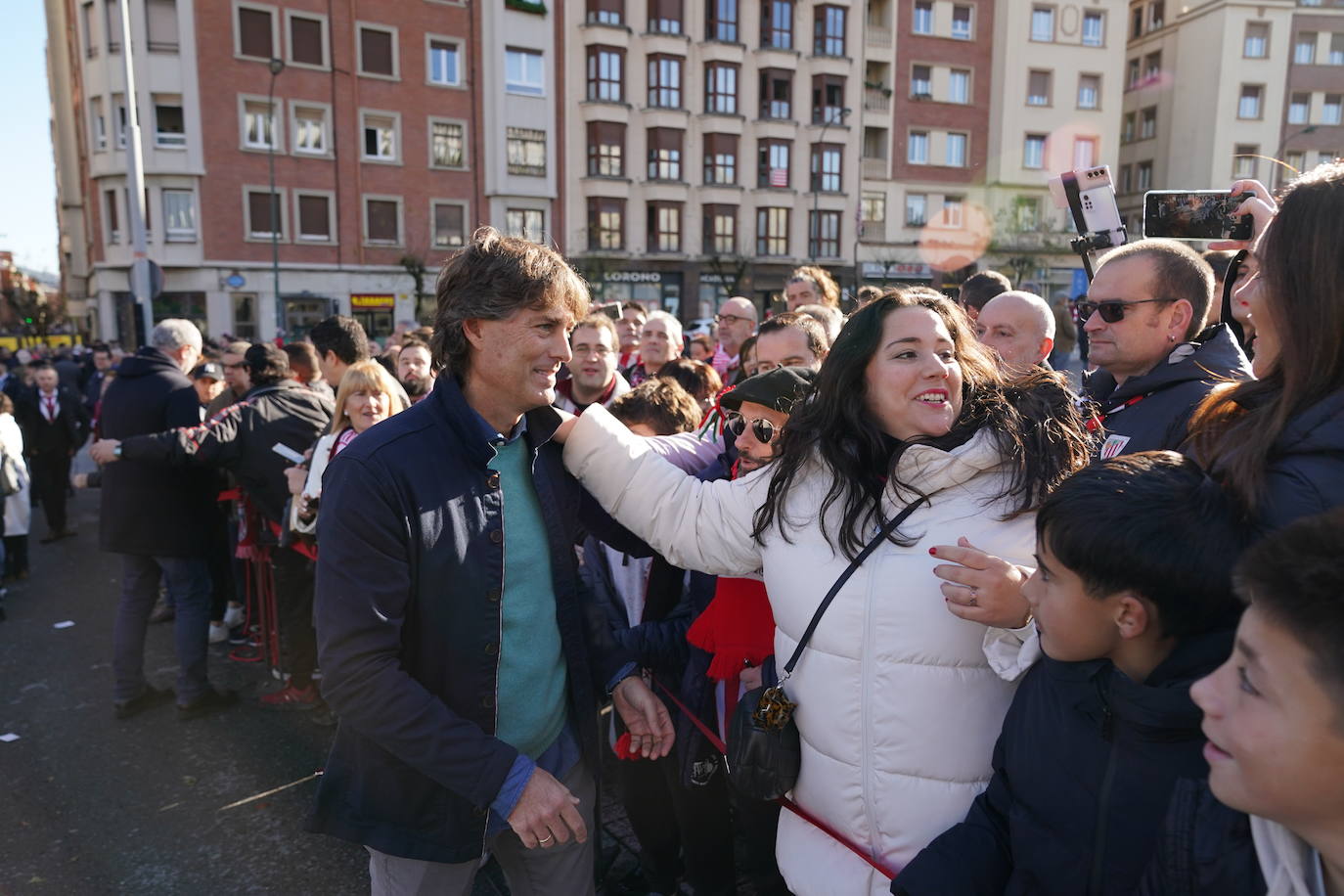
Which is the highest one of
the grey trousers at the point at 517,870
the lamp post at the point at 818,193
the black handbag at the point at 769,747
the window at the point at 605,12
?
the window at the point at 605,12

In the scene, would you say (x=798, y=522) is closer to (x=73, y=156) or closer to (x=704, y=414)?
(x=704, y=414)

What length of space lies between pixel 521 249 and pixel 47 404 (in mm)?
10285

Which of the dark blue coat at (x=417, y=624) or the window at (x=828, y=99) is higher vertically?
the window at (x=828, y=99)

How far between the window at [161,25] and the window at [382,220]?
7.17 meters

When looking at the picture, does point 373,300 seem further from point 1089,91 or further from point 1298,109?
point 1298,109

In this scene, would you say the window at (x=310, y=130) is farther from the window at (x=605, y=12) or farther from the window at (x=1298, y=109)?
the window at (x=1298, y=109)

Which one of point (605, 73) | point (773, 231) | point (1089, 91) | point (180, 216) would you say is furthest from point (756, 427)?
point (1089, 91)

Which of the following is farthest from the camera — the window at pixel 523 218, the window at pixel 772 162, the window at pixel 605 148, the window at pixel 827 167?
the window at pixel 827 167

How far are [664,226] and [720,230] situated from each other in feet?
8.03

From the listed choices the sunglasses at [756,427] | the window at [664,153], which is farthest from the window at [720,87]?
the sunglasses at [756,427]

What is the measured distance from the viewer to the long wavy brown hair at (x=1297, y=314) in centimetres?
151

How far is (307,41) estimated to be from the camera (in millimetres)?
28750

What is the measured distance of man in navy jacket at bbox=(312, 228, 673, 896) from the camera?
1.91 m

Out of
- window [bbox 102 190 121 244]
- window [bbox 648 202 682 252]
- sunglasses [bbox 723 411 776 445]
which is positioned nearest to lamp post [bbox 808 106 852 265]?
window [bbox 648 202 682 252]
